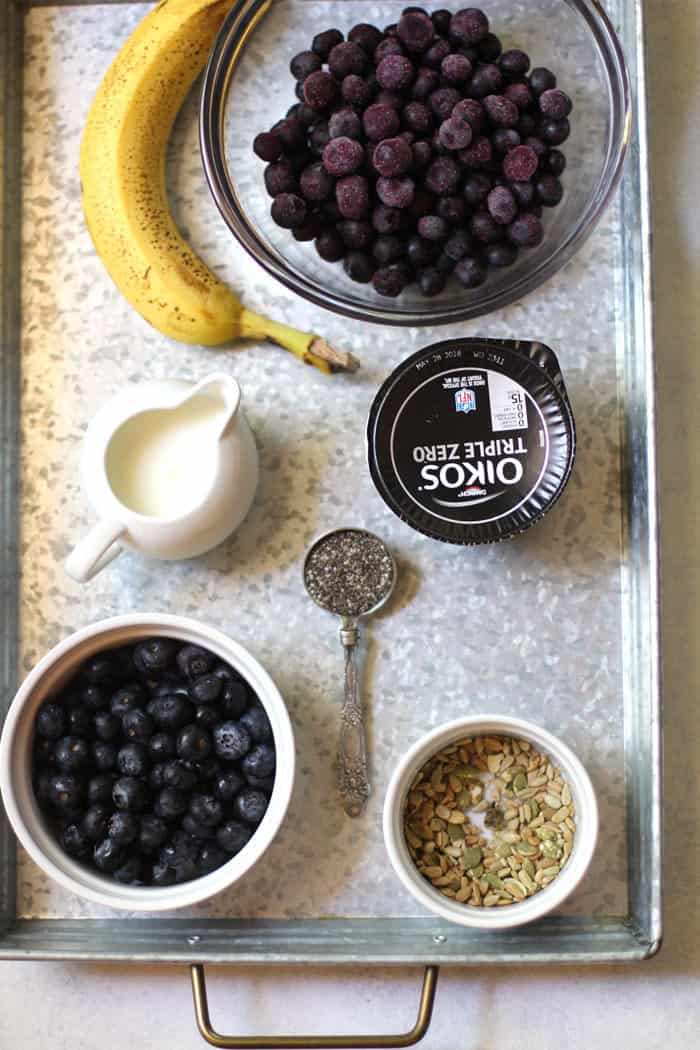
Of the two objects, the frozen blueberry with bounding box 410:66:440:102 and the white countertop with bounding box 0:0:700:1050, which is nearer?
the frozen blueberry with bounding box 410:66:440:102

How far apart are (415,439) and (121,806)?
0.39m

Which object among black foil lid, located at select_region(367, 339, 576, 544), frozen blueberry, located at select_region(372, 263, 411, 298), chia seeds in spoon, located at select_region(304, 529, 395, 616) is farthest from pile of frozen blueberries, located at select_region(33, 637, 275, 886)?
frozen blueberry, located at select_region(372, 263, 411, 298)

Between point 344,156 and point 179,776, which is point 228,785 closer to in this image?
point 179,776

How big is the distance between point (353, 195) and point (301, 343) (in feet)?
0.46

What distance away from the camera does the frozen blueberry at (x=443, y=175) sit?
847 mm

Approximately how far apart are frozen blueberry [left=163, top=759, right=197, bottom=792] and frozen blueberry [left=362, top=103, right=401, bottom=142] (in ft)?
1.73

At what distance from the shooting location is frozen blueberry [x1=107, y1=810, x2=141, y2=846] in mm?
858

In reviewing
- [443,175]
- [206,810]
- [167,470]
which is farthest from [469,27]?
[206,810]

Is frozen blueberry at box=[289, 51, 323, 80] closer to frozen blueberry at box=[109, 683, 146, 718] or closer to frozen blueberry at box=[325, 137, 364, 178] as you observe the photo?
frozen blueberry at box=[325, 137, 364, 178]

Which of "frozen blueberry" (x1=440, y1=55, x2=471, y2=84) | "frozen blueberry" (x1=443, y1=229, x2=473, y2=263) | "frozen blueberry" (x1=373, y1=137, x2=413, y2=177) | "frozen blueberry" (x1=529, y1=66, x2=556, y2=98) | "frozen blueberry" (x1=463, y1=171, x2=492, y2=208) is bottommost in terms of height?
"frozen blueberry" (x1=443, y1=229, x2=473, y2=263)

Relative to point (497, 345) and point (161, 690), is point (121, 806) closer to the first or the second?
point (161, 690)

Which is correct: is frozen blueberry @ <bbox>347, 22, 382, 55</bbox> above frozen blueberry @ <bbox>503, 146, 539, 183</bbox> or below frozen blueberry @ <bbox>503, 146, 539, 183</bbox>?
above

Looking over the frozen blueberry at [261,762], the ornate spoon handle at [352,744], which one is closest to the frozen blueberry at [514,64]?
the ornate spoon handle at [352,744]

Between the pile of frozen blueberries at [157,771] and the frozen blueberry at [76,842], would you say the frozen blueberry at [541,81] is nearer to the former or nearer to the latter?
the pile of frozen blueberries at [157,771]
